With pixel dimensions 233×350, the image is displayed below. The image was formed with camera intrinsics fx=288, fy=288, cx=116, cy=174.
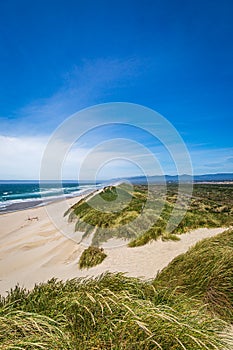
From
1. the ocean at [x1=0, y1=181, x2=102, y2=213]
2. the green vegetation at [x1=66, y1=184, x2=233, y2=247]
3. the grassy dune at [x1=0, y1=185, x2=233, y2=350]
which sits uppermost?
the grassy dune at [x1=0, y1=185, x2=233, y2=350]

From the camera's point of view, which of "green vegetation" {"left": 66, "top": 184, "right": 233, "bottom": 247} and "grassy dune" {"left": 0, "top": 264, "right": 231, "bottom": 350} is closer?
"grassy dune" {"left": 0, "top": 264, "right": 231, "bottom": 350}

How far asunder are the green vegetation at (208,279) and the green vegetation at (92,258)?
3298 mm

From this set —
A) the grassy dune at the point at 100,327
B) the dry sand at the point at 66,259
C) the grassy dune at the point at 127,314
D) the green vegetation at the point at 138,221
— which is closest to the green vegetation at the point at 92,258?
the dry sand at the point at 66,259

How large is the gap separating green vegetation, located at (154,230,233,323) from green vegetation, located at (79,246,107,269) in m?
3.30

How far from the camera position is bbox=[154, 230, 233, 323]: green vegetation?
437 centimetres

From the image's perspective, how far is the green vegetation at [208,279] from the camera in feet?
14.3

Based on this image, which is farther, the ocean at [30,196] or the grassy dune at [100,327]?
the ocean at [30,196]

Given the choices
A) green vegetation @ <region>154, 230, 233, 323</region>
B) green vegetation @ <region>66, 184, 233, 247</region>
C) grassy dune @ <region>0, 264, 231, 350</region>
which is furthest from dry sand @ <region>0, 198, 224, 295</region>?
grassy dune @ <region>0, 264, 231, 350</region>

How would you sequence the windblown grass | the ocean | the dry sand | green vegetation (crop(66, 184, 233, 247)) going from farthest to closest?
1. the ocean
2. green vegetation (crop(66, 184, 233, 247))
3. the dry sand
4. the windblown grass

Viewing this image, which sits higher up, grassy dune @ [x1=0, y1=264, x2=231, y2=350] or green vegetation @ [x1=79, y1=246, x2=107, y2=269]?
grassy dune @ [x1=0, y1=264, x2=231, y2=350]

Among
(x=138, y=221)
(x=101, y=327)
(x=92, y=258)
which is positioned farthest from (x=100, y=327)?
(x=138, y=221)

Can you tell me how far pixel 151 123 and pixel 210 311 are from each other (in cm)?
941

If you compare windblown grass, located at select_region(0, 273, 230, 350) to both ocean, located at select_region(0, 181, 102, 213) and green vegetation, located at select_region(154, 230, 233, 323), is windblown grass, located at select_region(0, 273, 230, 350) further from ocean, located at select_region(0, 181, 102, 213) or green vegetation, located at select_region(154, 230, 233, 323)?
ocean, located at select_region(0, 181, 102, 213)

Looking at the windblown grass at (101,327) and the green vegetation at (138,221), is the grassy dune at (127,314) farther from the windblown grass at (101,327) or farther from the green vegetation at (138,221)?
the green vegetation at (138,221)
